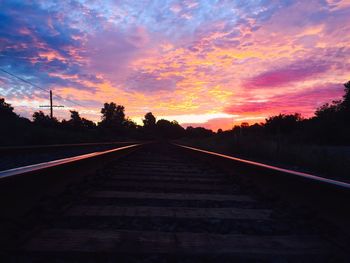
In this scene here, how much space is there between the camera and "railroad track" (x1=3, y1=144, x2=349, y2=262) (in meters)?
2.05

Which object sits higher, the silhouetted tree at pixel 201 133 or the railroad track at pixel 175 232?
the silhouetted tree at pixel 201 133

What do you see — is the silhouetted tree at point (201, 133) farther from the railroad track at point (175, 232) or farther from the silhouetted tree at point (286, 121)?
the railroad track at point (175, 232)

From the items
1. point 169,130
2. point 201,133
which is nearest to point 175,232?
point 201,133

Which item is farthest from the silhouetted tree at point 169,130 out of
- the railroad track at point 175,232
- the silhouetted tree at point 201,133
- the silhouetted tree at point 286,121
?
the railroad track at point 175,232

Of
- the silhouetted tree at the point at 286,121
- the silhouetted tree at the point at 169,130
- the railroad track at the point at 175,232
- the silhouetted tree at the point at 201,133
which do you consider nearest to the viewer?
the railroad track at the point at 175,232

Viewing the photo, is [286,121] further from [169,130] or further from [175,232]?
[169,130]

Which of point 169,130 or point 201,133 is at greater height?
point 169,130

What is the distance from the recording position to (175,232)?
2549 mm

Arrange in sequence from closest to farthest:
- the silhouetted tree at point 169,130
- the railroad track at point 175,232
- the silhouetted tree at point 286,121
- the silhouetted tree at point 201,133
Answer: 1. the railroad track at point 175,232
2. the silhouetted tree at point 286,121
3. the silhouetted tree at point 201,133
4. the silhouetted tree at point 169,130

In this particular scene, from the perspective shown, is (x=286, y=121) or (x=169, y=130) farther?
(x=169, y=130)

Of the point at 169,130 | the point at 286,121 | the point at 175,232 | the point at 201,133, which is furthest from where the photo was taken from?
the point at 169,130

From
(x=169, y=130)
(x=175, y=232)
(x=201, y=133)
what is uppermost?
(x=169, y=130)

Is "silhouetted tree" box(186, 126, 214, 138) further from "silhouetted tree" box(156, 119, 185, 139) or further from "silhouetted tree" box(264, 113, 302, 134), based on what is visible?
"silhouetted tree" box(264, 113, 302, 134)

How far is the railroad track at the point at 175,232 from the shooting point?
2047 mm
